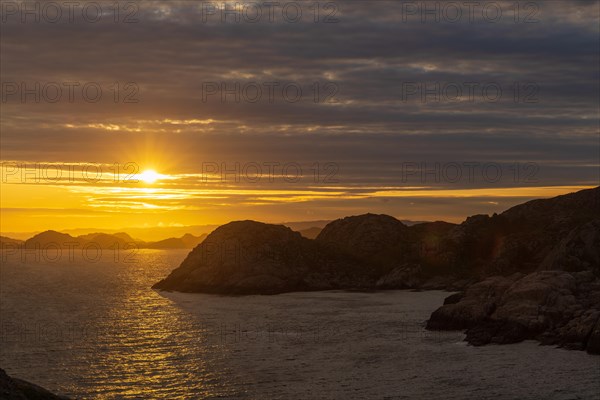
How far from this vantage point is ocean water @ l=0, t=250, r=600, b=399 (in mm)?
49531

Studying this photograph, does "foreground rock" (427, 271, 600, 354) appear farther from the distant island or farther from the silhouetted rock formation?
the distant island

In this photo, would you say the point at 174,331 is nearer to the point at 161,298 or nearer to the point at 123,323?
the point at 123,323

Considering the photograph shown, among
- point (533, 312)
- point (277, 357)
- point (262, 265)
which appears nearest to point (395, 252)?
point (262, 265)

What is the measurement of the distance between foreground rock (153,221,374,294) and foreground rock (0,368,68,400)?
87.7 meters

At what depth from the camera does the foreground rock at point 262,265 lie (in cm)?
12778

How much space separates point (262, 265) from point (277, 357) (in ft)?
228

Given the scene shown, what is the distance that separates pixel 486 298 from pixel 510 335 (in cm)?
1063

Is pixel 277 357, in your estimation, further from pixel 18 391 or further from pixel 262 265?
pixel 262 265

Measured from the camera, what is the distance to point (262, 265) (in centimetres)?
13125

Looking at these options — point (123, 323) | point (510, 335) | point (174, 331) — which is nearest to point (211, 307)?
point (123, 323)

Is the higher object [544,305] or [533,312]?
[544,305]

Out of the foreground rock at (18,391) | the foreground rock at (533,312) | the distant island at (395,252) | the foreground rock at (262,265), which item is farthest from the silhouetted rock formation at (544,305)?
the foreground rock at (262,265)

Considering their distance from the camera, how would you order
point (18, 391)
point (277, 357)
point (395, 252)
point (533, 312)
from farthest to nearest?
1. point (395, 252)
2. point (533, 312)
3. point (277, 357)
4. point (18, 391)

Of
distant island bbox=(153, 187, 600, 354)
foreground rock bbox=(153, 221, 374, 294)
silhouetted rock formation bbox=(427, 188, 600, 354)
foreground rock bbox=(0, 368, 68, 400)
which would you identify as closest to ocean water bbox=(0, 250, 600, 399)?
silhouetted rock formation bbox=(427, 188, 600, 354)
